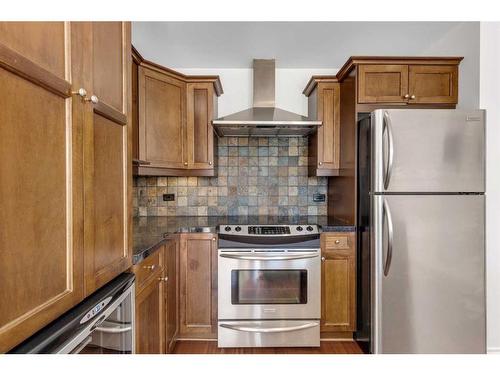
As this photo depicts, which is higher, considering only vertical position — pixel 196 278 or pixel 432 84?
pixel 432 84

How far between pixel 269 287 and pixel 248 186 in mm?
980

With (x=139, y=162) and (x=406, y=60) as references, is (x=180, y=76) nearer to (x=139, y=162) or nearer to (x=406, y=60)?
(x=139, y=162)

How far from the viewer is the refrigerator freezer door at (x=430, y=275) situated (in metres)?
1.94

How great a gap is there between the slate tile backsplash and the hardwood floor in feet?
3.51

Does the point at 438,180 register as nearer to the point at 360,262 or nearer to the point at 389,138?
the point at 389,138

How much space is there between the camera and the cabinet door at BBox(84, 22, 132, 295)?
3.06ft

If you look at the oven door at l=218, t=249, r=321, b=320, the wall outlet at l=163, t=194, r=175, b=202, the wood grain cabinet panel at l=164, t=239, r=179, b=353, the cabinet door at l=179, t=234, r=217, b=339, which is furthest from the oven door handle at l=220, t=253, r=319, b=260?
the wall outlet at l=163, t=194, r=175, b=202

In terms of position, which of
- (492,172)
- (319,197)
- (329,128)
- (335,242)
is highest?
(329,128)

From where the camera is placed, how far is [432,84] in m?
2.20

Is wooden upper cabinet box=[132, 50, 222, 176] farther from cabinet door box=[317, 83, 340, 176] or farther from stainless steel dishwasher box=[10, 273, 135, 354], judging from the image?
stainless steel dishwasher box=[10, 273, 135, 354]

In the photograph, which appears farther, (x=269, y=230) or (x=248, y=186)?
(x=248, y=186)

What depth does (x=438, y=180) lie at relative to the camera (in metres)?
1.93

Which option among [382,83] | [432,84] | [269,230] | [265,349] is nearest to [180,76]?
[269,230]

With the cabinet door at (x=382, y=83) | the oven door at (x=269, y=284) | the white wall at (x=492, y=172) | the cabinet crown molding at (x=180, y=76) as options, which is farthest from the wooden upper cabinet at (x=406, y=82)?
the oven door at (x=269, y=284)
